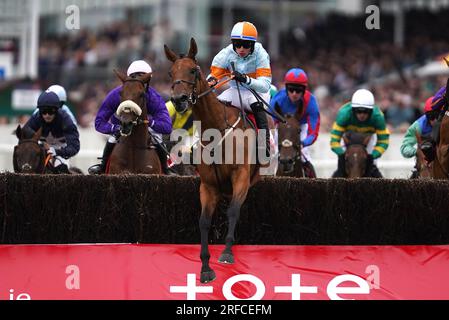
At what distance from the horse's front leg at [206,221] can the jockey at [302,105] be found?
364 centimetres

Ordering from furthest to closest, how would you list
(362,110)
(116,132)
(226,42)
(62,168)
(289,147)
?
(226,42)
(362,110)
(62,168)
(289,147)
(116,132)

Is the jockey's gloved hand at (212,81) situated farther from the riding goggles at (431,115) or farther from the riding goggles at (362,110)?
the riding goggles at (362,110)

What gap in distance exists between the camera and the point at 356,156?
13438 millimetres

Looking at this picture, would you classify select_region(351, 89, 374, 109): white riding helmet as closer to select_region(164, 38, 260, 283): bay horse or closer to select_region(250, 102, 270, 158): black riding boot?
select_region(250, 102, 270, 158): black riding boot

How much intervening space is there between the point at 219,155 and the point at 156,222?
2.47 feet

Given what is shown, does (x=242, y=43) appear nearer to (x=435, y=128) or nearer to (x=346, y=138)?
(x=435, y=128)

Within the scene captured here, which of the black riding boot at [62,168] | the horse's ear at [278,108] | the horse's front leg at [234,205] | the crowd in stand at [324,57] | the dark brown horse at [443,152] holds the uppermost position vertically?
the crowd in stand at [324,57]

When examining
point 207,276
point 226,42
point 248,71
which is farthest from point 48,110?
point 226,42

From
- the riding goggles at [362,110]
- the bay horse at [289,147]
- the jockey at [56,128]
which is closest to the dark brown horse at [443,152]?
the bay horse at [289,147]

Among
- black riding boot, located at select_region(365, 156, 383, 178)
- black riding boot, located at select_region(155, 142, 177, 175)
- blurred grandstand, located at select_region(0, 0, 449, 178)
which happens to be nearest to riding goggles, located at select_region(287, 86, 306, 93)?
black riding boot, located at select_region(365, 156, 383, 178)

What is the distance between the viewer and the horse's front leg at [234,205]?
9.29 metres

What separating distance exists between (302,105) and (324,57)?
11677mm

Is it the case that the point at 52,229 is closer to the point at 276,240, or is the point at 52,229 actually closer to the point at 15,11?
the point at 276,240
